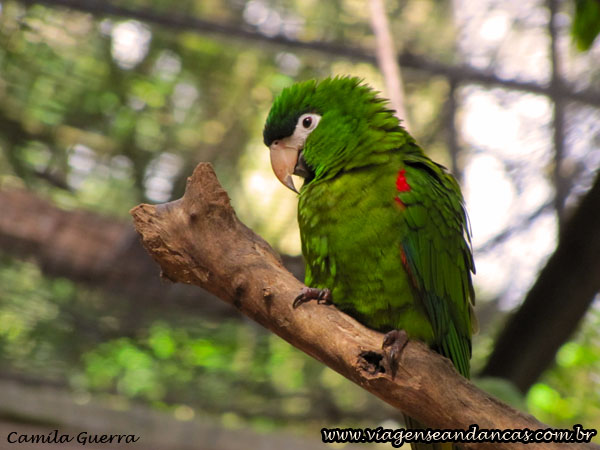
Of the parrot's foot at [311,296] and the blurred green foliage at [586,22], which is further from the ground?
the blurred green foliage at [586,22]

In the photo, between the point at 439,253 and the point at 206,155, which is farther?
the point at 206,155

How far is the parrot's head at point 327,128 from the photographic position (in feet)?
6.35

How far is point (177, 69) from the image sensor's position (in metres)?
2.81

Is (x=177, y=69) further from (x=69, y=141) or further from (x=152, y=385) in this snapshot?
(x=152, y=385)

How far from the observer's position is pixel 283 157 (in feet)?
6.83

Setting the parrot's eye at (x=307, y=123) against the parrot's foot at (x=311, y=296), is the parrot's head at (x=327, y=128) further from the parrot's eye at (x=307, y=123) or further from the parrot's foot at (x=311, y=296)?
the parrot's foot at (x=311, y=296)

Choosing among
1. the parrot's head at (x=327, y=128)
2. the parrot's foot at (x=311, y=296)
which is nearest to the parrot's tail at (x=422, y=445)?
the parrot's foot at (x=311, y=296)

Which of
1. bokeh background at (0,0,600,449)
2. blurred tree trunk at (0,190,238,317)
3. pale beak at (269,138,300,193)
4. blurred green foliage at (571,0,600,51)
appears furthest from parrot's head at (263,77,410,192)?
blurred tree trunk at (0,190,238,317)

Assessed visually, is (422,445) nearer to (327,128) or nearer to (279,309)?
(279,309)

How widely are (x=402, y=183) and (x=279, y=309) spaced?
557 millimetres

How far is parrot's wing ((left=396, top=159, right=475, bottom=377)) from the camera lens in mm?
1770

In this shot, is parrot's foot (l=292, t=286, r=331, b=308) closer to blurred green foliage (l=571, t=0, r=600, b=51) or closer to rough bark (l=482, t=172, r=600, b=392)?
blurred green foliage (l=571, t=0, r=600, b=51)

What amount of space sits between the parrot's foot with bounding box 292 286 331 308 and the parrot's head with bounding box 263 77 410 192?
403mm

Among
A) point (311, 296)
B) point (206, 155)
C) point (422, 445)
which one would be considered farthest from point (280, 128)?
point (422, 445)
